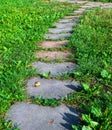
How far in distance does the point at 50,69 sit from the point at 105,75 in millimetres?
900

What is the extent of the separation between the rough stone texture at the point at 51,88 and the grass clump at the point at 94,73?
6.4 inches

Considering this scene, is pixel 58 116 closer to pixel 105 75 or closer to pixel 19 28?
pixel 105 75

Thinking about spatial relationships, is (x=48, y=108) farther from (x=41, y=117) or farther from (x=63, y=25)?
(x=63, y=25)

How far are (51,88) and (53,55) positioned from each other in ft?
4.71

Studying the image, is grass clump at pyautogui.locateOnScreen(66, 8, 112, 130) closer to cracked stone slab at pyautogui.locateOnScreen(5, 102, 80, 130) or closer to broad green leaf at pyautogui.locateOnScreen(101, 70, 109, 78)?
broad green leaf at pyautogui.locateOnScreen(101, 70, 109, 78)

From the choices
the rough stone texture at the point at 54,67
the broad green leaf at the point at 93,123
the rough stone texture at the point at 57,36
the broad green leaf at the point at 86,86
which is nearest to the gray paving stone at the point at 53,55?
the rough stone texture at the point at 54,67

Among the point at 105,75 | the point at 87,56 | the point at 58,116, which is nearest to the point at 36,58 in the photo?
the point at 87,56

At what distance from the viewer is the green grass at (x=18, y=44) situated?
408 cm

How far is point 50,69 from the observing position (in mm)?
4930

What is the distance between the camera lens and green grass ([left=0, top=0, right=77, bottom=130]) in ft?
13.4

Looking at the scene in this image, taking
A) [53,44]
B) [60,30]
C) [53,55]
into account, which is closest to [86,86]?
[53,55]

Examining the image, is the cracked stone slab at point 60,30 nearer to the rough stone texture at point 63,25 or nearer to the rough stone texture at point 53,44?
the rough stone texture at point 63,25

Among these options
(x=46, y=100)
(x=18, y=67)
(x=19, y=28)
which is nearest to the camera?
(x=46, y=100)

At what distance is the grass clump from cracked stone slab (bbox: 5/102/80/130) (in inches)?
5.8
